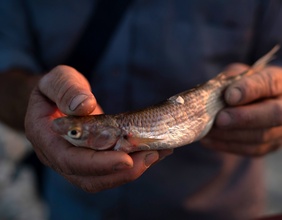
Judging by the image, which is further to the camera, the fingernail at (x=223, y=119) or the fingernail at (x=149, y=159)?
the fingernail at (x=223, y=119)

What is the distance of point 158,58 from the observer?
1.70m

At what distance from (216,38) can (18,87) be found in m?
0.81

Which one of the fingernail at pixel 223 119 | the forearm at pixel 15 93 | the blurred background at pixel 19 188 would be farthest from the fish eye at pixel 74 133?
the blurred background at pixel 19 188

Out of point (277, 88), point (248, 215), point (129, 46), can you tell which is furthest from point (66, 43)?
point (248, 215)

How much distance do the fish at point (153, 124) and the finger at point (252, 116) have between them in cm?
4

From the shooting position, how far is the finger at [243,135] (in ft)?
4.99

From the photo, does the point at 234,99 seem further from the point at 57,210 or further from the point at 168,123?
the point at 57,210

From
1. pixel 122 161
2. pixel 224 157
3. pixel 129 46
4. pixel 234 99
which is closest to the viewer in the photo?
pixel 122 161

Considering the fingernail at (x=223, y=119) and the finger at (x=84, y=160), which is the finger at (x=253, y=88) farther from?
the finger at (x=84, y=160)

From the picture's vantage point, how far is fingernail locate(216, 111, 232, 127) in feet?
4.68

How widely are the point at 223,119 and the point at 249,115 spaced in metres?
0.08

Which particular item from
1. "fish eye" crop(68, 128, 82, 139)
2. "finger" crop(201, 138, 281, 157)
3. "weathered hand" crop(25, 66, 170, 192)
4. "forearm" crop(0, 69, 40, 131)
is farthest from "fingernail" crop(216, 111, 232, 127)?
"forearm" crop(0, 69, 40, 131)

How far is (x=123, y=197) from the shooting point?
1771 millimetres

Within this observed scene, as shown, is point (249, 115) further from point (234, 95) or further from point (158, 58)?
point (158, 58)
